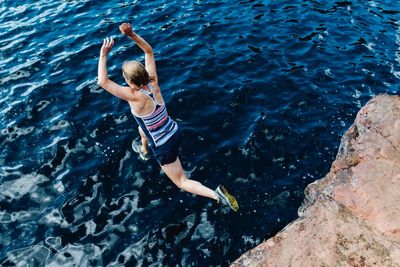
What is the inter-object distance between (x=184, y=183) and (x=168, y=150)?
79 cm

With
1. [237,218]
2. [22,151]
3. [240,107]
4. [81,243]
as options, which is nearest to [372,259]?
[237,218]

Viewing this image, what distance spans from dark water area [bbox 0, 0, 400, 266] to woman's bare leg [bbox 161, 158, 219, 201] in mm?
427

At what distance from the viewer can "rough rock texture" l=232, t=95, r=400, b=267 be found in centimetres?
450

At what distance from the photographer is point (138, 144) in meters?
8.56

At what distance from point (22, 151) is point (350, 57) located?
1009 cm

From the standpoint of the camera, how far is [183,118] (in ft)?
30.6

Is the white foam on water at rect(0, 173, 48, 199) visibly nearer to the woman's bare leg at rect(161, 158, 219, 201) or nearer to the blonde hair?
the woman's bare leg at rect(161, 158, 219, 201)

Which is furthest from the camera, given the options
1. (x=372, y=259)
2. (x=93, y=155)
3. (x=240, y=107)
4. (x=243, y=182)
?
(x=240, y=107)

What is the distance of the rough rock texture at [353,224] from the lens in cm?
A: 450

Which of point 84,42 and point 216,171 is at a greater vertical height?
point 84,42

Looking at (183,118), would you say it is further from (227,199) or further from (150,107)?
(227,199)

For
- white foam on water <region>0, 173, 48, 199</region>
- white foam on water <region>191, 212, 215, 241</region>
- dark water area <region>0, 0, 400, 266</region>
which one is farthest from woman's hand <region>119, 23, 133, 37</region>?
white foam on water <region>0, 173, 48, 199</region>

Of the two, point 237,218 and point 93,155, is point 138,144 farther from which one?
point 237,218

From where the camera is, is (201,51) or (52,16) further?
(52,16)
